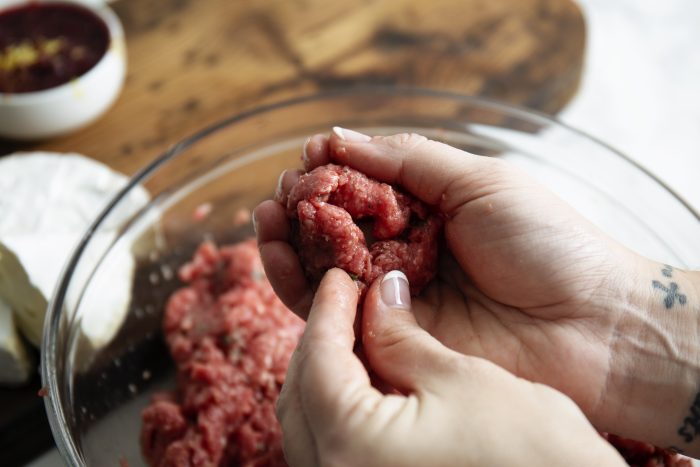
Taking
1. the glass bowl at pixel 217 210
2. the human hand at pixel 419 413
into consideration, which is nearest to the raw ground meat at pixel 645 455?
the glass bowl at pixel 217 210

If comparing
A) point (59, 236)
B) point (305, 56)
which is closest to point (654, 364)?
point (59, 236)

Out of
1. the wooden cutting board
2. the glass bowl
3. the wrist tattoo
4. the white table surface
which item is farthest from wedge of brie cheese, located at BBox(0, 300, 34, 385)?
the white table surface

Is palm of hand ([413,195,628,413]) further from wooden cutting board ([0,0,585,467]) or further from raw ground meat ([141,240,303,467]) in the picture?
wooden cutting board ([0,0,585,467])

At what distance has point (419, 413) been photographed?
1161 millimetres

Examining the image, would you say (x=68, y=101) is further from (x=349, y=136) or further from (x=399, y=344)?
(x=399, y=344)

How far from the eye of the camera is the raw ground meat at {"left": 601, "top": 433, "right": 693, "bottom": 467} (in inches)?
68.9

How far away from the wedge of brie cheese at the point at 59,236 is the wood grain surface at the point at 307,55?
0.27 meters

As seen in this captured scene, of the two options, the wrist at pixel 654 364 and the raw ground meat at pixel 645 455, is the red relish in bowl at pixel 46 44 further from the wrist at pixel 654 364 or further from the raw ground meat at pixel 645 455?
the raw ground meat at pixel 645 455

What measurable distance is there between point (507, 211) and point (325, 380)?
1.89 feet

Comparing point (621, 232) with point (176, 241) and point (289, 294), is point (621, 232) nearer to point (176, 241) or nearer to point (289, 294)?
point (289, 294)

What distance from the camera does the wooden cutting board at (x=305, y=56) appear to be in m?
2.57

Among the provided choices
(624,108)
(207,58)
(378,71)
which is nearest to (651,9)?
(624,108)

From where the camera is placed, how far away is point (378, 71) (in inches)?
107

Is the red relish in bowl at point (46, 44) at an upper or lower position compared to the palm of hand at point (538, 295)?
lower
